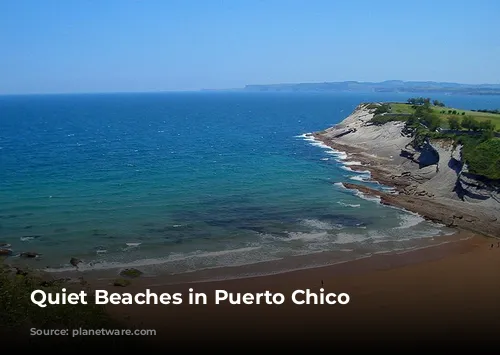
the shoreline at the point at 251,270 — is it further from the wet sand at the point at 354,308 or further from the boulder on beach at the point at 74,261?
the boulder on beach at the point at 74,261

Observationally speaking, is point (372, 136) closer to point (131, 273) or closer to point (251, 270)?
point (251, 270)

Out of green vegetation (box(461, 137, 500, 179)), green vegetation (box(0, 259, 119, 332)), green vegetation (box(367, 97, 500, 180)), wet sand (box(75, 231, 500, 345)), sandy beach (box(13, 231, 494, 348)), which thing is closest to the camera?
green vegetation (box(0, 259, 119, 332))

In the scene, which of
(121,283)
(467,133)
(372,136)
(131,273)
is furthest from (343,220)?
(372,136)

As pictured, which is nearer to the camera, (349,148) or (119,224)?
(119,224)

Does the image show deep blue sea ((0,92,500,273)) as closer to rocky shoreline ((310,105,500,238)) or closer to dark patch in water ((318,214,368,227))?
dark patch in water ((318,214,368,227))

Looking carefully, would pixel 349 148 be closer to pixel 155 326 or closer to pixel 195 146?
pixel 195 146

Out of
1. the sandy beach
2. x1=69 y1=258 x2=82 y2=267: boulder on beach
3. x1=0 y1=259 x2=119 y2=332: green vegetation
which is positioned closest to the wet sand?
the sandy beach

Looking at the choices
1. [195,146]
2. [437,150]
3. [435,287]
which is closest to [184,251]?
[435,287]
